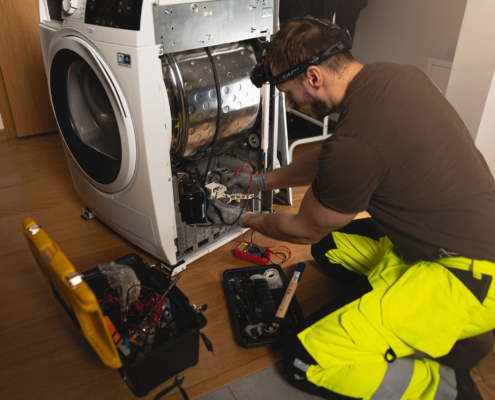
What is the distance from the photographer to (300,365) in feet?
3.81

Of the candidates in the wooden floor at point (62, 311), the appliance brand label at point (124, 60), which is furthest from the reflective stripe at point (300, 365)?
the appliance brand label at point (124, 60)

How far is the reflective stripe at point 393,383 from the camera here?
3.68ft

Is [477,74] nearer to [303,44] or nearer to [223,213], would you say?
[303,44]

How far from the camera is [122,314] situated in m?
1.34

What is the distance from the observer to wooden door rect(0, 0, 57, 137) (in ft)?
8.64

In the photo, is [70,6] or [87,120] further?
[87,120]

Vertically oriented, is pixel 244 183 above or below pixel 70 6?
below

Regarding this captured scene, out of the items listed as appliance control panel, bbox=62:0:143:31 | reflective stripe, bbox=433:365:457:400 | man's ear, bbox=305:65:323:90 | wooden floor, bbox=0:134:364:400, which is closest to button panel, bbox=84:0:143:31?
appliance control panel, bbox=62:0:143:31

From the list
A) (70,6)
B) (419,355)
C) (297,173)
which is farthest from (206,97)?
(419,355)

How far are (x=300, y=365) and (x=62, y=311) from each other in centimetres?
89

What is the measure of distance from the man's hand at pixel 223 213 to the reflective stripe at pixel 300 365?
0.51 meters

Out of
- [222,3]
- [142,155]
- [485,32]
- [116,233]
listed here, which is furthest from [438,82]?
[116,233]

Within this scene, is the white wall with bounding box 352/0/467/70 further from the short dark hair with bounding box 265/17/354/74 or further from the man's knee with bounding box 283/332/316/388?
the man's knee with bounding box 283/332/316/388

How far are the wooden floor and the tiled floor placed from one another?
26 millimetres
